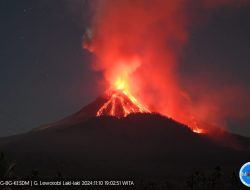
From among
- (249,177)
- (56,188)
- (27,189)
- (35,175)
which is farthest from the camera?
(27,189)

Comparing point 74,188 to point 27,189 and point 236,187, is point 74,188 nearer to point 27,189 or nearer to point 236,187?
point 27,189

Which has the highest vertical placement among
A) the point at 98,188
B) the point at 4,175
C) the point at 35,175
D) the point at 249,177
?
the point at 98,188

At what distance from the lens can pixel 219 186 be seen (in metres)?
188

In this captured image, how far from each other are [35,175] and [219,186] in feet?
329

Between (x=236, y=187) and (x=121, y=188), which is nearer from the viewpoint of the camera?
(x=236, y=187)

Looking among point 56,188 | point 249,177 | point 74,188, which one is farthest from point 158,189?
point 249,177

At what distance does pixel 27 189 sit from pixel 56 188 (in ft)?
65.7

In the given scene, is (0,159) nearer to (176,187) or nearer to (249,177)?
(249,177)

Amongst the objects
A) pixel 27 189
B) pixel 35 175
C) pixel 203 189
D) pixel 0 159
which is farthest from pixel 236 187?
pixel 0 159

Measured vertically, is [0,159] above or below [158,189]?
below

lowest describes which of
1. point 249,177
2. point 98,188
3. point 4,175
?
point 249,177

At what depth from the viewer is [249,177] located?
51.3 meters

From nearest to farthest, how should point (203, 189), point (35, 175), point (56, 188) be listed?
point (35, 175), point (56, 188), point (203, 189)

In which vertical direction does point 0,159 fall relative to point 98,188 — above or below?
below
